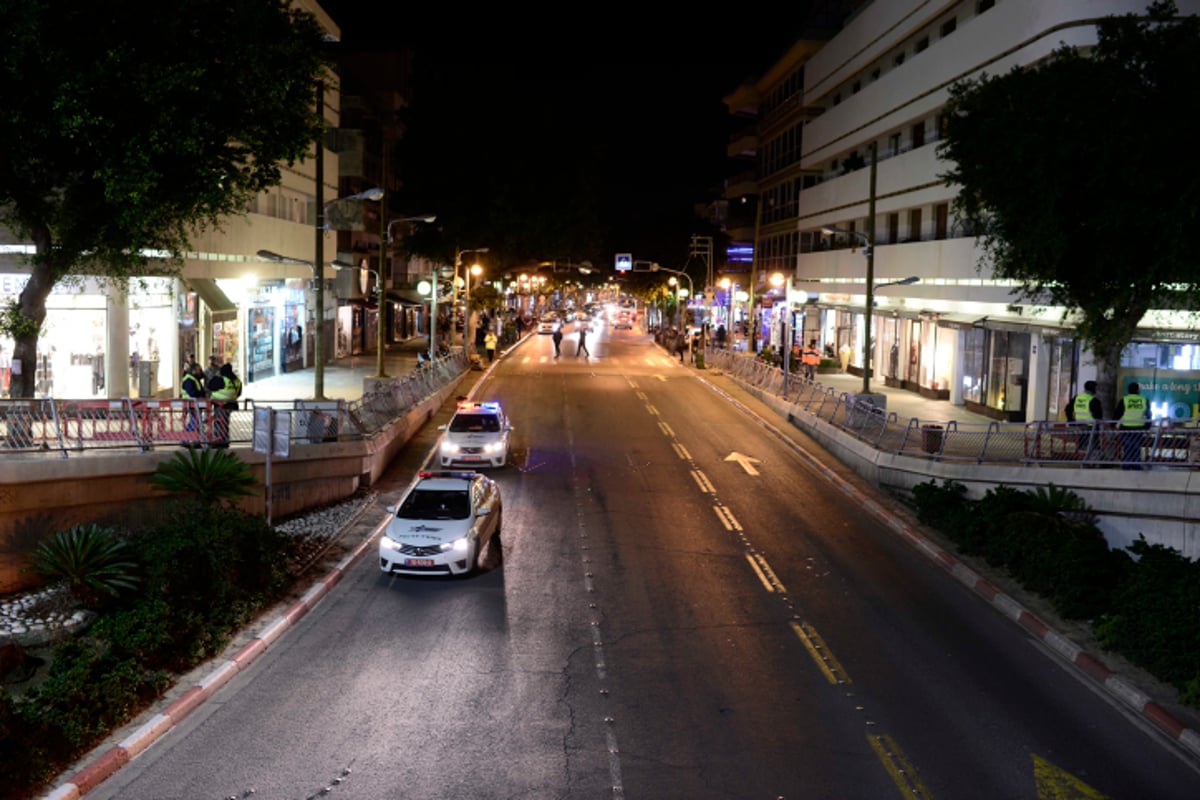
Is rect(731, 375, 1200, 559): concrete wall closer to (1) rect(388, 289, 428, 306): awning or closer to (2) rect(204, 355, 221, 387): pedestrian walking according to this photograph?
(2) rect(204, 355, 221, 387): pedestrian walking

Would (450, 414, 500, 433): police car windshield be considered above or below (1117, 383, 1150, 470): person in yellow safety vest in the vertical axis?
below

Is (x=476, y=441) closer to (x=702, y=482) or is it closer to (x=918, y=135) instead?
(x=702, y=482)

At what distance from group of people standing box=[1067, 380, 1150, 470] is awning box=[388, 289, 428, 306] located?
52866 mm

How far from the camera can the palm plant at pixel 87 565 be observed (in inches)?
587

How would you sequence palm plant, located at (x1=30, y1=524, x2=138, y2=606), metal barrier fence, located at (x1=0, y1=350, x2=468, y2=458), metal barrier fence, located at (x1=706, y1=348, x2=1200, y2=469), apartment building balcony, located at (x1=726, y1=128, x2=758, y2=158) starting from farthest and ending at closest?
apartment building balcony, located at (x1=726, y1=128, x2=758, y2=158) < metal barrier fence, located at (x1=706, y1=348, x2=1200, y2=469) < metal barrier fence, located at (x1=0, y1=350, x2=468, y2=458) < palm plant, located at (x1=30, y1=524, x2=138, y2=606)

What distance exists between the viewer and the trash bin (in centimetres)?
2412

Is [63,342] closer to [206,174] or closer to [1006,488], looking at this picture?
[206,174]

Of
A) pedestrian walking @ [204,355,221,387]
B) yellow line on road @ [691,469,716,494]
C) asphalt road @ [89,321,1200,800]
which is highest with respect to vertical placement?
pedestrian walking @ [204,355,221,387]

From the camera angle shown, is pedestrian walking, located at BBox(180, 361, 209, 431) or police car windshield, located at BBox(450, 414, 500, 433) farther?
police car windshield, located at BBox(450, 414, 500, 433)

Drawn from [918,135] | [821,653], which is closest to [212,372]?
[821,653]

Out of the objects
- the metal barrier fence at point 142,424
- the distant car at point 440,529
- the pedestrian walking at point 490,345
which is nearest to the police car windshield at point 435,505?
the distant car at point 440,529

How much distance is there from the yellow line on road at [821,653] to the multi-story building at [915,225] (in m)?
15.1

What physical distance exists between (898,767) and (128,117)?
16059 mm

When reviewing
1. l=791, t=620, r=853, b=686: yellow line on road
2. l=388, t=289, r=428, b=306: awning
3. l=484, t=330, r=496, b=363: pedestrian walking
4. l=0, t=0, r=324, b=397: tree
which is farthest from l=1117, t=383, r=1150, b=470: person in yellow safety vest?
l=388, t=289, r=428, b=306: awning
